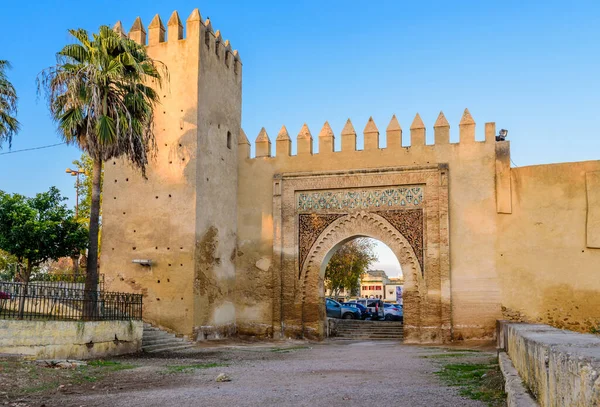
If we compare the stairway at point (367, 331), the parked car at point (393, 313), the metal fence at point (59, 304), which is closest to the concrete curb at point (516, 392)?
→ the metal fence at point (59, 304)

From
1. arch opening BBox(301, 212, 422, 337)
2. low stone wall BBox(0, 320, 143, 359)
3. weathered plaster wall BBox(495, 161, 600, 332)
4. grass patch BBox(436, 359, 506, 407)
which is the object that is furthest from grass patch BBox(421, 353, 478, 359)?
low stone wall BBox(0, 320, 143, 359)

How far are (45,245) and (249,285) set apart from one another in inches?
252

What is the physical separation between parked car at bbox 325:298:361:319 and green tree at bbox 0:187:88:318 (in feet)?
33.8

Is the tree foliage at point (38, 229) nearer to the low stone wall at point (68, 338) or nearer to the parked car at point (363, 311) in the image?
the low stone wall at point (68, 338)

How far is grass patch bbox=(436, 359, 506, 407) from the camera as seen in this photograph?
607 centimetres

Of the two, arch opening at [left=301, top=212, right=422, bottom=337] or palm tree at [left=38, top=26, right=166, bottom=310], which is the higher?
palm tree at [left=38, top=26, right=166, bottom=310]

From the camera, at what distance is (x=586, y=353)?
9.48 feet

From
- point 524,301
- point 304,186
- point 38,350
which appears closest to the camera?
point 38,350

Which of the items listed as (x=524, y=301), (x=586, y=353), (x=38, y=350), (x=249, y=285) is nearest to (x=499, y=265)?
(x=524, y=301)

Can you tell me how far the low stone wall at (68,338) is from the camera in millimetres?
9992

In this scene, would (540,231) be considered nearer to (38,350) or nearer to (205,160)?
(205,160)

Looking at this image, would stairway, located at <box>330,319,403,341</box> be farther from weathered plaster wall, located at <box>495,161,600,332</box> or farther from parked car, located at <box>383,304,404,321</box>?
weathered plaster wall, located at <box>495,161,600,332</box>

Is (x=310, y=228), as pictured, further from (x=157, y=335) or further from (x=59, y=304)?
(x=59, y=304)

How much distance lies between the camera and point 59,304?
1112cm
